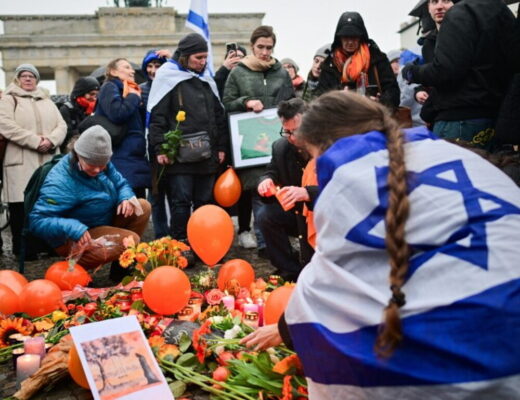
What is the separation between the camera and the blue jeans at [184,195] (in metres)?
5.26

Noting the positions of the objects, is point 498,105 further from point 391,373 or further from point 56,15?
point 56,15

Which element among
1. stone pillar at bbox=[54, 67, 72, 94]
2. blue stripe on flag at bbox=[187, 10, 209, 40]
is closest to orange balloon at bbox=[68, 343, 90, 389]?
blue stripe on flag at bbox=[187, 10, 209, 40]

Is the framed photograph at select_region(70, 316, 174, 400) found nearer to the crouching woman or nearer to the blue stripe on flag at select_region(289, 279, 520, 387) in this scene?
the blue stripe on flag at select_region(289, 279, 520, 387)

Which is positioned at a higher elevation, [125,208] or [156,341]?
[125,208]

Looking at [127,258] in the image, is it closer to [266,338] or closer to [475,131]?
[266,338]

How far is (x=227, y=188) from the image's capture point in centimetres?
544

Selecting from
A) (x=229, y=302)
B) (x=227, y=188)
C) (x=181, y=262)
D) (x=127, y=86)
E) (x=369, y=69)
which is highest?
(x=369, y=69)

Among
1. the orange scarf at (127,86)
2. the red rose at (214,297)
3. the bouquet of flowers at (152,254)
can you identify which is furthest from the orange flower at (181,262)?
the orange scarf at (127,86)

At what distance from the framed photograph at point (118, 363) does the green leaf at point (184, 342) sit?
26 cm

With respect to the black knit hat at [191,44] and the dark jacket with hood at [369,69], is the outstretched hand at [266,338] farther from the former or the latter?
the black knit hat at [191,44]

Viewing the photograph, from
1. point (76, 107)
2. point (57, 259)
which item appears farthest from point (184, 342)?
point (76, 107)

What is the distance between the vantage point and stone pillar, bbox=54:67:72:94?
27.3m

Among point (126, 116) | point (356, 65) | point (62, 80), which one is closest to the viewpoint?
point (356, 65)

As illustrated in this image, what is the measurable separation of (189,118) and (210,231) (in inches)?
63.3
